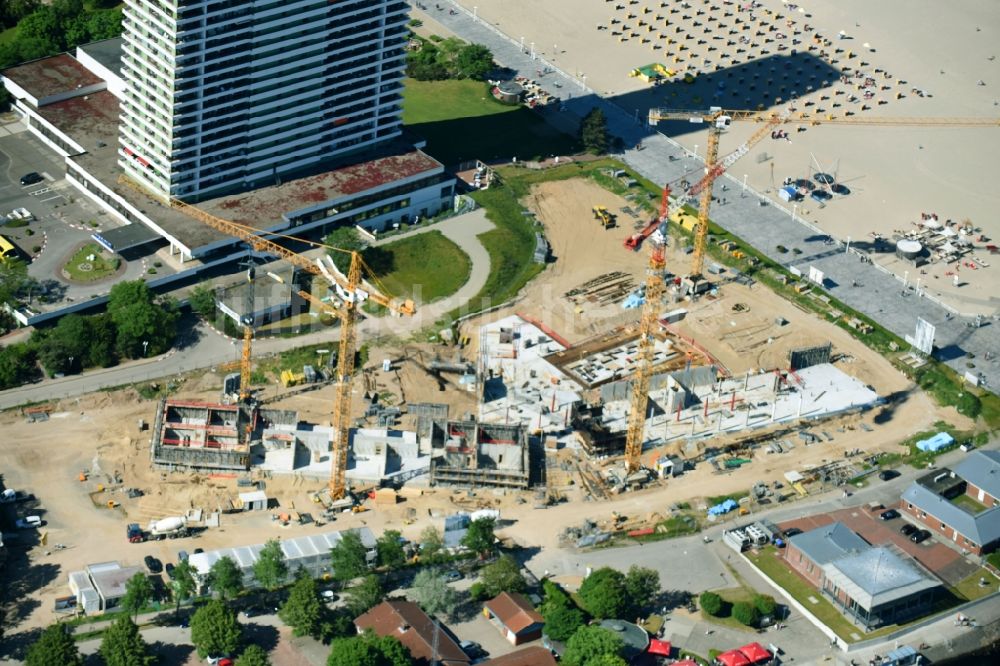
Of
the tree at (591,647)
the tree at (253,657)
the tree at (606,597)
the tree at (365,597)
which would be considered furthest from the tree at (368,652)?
the tree at (606,597)

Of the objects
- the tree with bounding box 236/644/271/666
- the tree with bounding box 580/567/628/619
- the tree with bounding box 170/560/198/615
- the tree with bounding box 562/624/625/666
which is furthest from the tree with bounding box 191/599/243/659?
the tree with bounding box 580/567/628/619

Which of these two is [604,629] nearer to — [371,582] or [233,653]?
[371,582]

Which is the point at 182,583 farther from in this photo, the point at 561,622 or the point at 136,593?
the point at 561,622

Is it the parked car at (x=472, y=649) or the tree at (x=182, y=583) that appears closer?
the tree at (x=182, y=583)

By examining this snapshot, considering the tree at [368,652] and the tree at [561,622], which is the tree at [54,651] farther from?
the tree at [561,622]

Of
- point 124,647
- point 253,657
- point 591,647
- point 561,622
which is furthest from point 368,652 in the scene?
point 124,647

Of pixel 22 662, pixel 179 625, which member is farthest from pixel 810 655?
pixel 22 662
